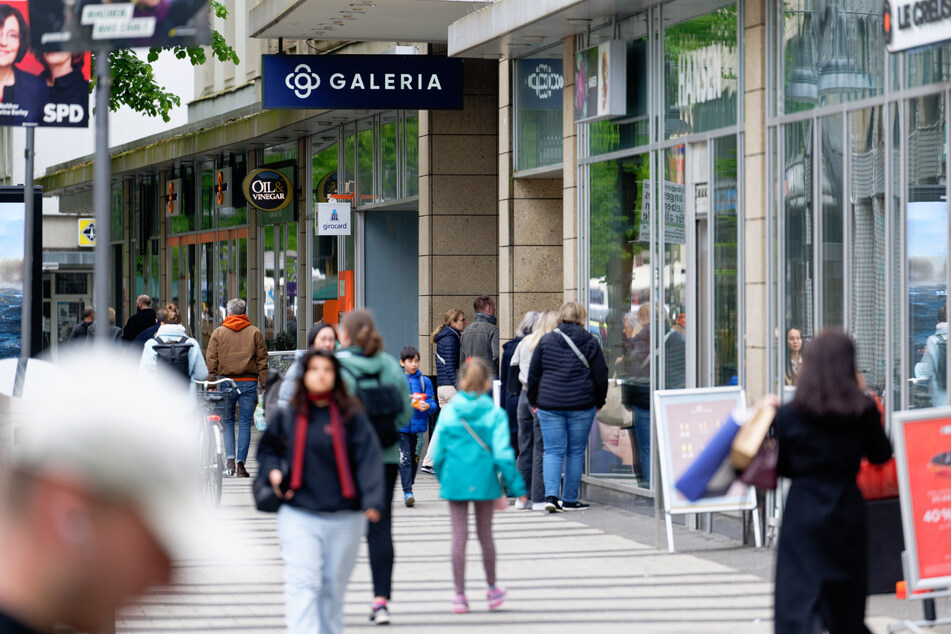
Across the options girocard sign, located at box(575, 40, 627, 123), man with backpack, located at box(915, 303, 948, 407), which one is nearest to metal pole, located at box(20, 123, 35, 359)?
girocard sign, located at box(575, 40, 627, 123)

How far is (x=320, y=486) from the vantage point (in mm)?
6660

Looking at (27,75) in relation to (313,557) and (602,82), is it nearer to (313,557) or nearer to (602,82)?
(602,82)

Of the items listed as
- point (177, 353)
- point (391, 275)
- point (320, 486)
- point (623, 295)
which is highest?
point (391, 275)

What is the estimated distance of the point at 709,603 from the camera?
8.83 m

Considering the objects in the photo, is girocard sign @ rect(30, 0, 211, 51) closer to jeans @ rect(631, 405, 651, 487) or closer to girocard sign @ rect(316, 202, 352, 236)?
jeans @ rect(631, 405, 651, 487)

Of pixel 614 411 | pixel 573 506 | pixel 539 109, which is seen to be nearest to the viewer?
pixel 573 506

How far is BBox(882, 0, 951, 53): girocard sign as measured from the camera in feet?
27.8

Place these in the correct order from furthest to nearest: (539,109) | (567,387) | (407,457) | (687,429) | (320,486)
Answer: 1. (539,109)
2. (407,457)
3. (567,387)
4. (687,429)
5. (320,486)

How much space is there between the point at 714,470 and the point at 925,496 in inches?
69.7

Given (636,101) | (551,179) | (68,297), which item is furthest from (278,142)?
(68,297)

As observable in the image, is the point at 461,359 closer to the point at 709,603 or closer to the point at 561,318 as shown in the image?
the point at 561,318

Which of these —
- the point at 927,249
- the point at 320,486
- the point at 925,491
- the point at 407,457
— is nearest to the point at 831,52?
the point at 927,249

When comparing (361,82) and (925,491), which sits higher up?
(361,82)

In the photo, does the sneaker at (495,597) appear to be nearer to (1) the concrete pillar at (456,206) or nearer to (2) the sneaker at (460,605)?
(2) the sneaker at (460,605)
